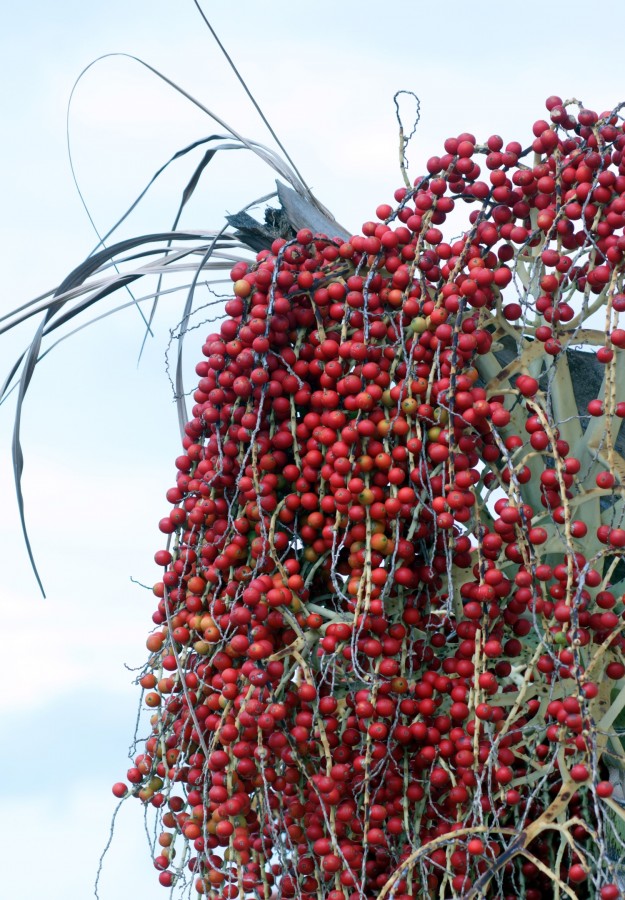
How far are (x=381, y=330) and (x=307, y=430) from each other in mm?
194

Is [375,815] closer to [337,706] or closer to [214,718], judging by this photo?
[337,706]

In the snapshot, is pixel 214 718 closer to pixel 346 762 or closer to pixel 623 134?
pixel 346 762

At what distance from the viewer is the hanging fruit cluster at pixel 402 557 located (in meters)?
1.69

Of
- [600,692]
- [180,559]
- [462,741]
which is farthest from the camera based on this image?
[180,559]

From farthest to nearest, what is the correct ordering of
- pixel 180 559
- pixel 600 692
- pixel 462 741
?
pixel 180 559
pixel 600 692
pixel 462 741

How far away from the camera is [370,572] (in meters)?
1.70

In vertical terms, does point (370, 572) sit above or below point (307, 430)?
below

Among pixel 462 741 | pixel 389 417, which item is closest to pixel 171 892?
pixel 462 741

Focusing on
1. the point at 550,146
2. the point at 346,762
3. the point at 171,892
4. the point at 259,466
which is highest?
the point at 550,146

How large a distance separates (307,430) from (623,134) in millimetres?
699

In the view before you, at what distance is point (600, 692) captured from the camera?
5.90 ft

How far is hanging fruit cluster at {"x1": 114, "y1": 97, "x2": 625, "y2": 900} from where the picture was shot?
1.69 metres

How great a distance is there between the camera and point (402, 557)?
1.73 meters

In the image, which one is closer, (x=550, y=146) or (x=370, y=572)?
(x=370, y=572)
